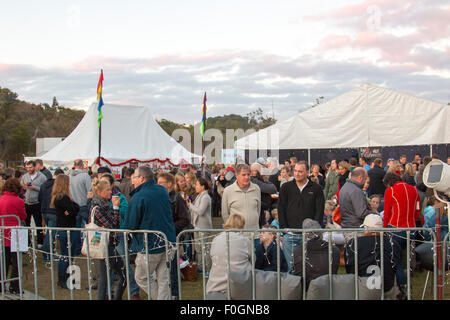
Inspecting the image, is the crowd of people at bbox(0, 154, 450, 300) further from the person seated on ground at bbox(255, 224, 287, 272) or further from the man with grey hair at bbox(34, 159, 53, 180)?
the man with grey hair at bbox(34, 159, 53, 180)

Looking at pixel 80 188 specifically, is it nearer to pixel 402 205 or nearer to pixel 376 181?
pixel 402 205

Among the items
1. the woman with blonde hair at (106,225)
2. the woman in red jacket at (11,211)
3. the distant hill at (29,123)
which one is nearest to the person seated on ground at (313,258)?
the woman with blonde hair at (106,225)

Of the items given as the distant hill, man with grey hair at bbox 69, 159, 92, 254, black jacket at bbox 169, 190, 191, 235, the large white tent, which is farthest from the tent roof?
the distant hill

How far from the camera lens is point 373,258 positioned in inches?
192

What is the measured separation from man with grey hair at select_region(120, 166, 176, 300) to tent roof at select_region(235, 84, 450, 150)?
44.2ft

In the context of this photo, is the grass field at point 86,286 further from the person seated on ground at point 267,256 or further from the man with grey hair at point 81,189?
the person seated on ground at point 267,256

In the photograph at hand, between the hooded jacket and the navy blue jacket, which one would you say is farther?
the hooded jacket

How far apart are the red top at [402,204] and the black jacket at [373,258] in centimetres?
165

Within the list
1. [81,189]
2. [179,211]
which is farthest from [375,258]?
[81,189]

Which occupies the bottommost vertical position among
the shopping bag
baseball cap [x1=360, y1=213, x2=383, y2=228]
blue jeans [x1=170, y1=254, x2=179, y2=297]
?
blue jeans [x1=170, y1=254, x2=179, y2=297]

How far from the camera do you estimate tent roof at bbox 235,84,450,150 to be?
55.4ft

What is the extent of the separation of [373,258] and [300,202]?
146cm

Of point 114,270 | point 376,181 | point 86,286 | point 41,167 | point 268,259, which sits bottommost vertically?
point 86,286
